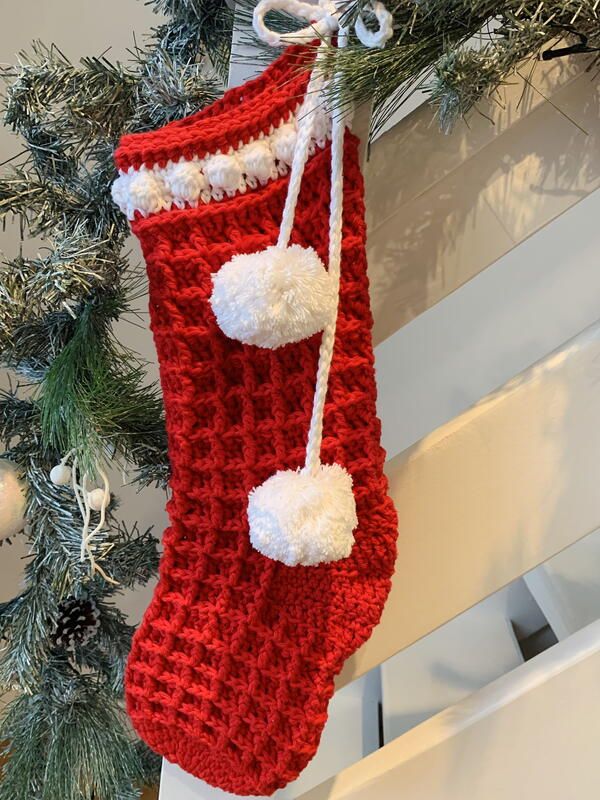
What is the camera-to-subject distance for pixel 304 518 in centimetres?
49

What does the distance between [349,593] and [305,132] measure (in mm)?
369

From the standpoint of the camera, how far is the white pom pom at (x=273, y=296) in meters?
0.48

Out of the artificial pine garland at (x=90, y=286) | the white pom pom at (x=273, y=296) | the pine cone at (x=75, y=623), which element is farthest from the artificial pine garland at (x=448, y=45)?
the pine cone at (x=75, y=623)

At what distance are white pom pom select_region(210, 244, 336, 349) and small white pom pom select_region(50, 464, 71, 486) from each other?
21 centimetres

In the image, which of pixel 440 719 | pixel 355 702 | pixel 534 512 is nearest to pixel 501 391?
pixel 534 512

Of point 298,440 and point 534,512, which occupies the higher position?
point 298,440

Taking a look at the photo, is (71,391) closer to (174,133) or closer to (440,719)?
(174,133)

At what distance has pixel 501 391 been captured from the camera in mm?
626

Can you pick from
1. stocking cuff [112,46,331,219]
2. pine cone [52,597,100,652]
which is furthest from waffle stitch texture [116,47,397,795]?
pine cone [52,597,100,652]

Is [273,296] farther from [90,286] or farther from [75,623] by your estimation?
[75,623]

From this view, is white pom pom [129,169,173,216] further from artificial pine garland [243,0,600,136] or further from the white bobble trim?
artificial pine garland [243,0,600,136]

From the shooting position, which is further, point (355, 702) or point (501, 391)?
point (355, 702)

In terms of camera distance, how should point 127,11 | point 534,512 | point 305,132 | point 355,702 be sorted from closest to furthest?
point 305,132 → point 534,512 → point 127,11 → point 355,702

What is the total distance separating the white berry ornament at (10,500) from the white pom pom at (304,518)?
243 mm
